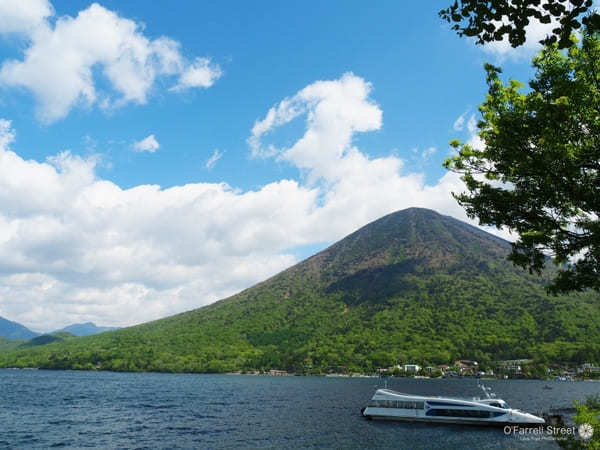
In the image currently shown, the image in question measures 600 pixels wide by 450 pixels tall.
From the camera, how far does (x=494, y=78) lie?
15.4 metres

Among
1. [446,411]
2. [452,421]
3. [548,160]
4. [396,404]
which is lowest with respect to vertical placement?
[452,421]

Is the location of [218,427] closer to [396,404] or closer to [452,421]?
[396,404]

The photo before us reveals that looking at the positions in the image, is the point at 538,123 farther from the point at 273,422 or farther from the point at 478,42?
the point at 273,422

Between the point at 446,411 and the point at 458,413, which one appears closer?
the point at 458,413

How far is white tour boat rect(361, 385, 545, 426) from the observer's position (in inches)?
2312

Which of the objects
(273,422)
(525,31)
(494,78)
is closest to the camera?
(525,31)

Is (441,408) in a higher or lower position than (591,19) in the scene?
lower

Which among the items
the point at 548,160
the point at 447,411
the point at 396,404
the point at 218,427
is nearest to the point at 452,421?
the point at 447,411

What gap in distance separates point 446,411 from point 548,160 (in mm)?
58643

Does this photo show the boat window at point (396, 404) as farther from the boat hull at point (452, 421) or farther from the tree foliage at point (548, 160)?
the tree foliage at point (548, 160)

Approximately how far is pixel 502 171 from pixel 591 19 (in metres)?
9.90

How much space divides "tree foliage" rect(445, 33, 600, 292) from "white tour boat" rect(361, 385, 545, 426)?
170ft

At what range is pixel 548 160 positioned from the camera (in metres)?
13.2

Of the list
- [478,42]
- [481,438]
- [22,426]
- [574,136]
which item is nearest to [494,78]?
[574,136]
